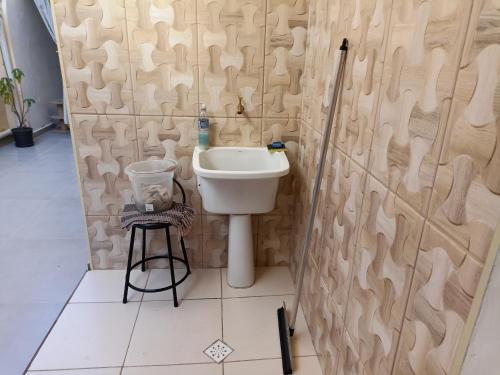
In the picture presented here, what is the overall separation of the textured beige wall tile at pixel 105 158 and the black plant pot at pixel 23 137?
3.52m

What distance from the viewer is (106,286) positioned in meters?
1.95

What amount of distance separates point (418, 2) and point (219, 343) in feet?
4.89

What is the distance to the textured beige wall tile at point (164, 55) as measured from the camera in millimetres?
1664

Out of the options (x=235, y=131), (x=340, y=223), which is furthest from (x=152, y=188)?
(x=340, y=223)

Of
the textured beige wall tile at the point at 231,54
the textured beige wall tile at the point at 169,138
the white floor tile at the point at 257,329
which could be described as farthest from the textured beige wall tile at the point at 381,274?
the textured beige wall tile at the point at 169,138

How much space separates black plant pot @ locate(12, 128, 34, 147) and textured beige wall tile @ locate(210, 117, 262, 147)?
3.98 m

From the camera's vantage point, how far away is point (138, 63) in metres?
1.74

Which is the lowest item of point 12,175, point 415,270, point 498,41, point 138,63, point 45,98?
point 12,175

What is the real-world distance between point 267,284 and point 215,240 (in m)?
0.41

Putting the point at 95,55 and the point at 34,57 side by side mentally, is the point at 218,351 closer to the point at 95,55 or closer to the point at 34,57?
the point at 95,55

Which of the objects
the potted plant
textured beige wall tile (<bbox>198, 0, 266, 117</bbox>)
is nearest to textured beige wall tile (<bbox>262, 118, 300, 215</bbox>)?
textured beige wall tile (<bbox>198, 0, 266, 117</bbox>)

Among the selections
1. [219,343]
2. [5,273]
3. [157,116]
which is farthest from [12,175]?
[219,343]

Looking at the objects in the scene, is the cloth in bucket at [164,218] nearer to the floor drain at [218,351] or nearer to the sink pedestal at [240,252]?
the sink pedestal at [240,252]

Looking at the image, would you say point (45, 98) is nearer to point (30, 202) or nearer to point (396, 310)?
point (30, 202)
